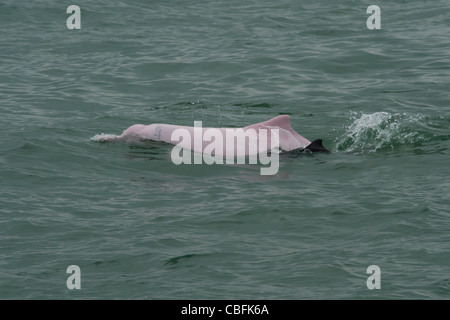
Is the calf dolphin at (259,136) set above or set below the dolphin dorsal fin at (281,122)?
below

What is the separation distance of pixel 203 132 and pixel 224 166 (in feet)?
3.37

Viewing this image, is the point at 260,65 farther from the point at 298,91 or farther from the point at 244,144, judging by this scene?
the point at 244,144

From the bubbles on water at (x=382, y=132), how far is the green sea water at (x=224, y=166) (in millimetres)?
46

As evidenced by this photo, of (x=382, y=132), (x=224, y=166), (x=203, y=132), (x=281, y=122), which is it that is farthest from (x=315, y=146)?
(x=203, y=132)

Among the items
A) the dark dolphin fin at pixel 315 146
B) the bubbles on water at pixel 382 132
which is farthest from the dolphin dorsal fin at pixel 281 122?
the bubbles on water at pixel 382 132

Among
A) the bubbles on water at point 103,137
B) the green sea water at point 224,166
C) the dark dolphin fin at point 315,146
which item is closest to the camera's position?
the green sea water at point 224,166

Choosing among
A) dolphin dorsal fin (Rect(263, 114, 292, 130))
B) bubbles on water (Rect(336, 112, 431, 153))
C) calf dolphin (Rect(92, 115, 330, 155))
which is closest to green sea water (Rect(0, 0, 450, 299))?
bubbles on water (Rect(336, 112, 431, 153))

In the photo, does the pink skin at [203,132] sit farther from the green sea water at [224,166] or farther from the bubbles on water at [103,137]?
the green sea water at [224,166]

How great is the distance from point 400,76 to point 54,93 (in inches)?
286

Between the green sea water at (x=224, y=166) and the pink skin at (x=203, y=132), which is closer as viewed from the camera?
the green sea water at (x=224, y=166)

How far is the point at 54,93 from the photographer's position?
17.5 metres

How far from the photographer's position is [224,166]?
512 inches

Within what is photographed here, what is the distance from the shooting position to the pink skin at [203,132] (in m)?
13.5
